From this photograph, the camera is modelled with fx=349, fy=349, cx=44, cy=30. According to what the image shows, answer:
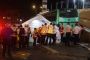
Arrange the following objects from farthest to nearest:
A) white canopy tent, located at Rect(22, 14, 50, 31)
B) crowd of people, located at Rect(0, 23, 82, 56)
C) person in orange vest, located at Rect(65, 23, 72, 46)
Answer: white canopy tent, located at Rect(22, 14, 50, 31) → person in orange vest, located at Rect(65, 23, 72, 46) → crowd of people, located at Rect(0, 23, 82, 56)

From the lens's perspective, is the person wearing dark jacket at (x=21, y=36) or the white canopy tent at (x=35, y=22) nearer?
the person wearing dark jacket at (x=21, y=36)

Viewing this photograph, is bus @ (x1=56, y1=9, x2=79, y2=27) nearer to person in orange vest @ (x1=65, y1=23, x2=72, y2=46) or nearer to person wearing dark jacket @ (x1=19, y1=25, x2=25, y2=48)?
person in orange vest @ (x1=65, y1=23, x2=72, y2=46)

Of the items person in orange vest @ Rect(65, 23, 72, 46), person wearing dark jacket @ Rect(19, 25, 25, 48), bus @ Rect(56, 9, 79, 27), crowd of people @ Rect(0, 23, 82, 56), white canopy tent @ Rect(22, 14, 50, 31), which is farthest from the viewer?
bus @ Rect(56, 9, 79, 27)

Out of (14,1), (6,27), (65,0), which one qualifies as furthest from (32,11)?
(6,27)

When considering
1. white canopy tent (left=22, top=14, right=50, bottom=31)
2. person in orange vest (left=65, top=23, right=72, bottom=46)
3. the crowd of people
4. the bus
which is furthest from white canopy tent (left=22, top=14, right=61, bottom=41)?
the bus

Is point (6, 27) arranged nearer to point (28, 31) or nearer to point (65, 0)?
point (28, 31)

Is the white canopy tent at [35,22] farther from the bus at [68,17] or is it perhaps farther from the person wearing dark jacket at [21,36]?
the bus at [68,17]

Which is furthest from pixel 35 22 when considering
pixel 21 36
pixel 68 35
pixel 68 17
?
pixel 68 17

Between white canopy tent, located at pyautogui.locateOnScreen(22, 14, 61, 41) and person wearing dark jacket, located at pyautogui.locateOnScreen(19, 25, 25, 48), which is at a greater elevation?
white canopy tent, located at pyautogui.locateOnScreen(22, 14, 61, 41)

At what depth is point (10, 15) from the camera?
81812mm

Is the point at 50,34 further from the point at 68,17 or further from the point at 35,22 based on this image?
the point at 68,17

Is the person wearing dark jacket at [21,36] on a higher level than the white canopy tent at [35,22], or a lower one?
lower

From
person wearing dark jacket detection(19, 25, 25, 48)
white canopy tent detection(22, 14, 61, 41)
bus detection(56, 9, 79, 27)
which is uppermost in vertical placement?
bus detection(56, 9, 79, 27)

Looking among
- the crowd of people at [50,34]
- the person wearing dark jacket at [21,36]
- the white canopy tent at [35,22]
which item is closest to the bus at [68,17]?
the crowd of people at [50,34]
